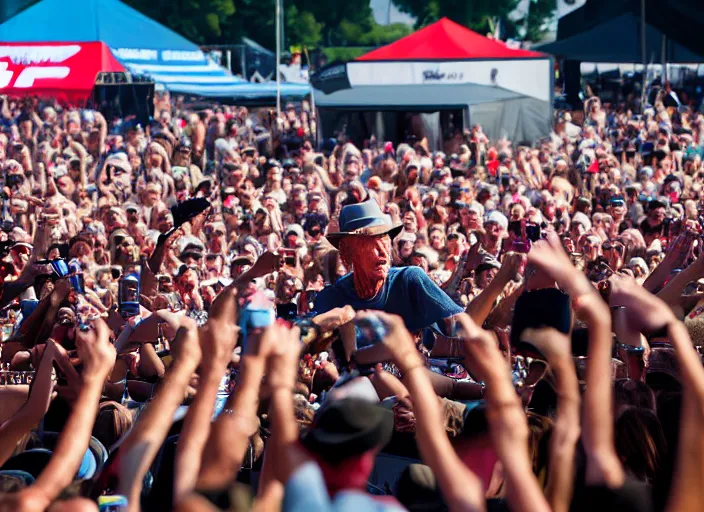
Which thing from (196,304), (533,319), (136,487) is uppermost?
(533,319)

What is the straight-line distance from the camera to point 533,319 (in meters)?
3.68

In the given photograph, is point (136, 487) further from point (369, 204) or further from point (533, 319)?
point (369, 204)

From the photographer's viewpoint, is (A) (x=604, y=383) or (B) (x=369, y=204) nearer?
(A) (x=604, y=383)

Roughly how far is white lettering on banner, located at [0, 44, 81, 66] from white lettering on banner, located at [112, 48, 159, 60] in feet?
14.3

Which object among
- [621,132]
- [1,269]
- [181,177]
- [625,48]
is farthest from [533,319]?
[625,48]

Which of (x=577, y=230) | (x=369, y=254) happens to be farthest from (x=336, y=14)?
(x=369, y=254)

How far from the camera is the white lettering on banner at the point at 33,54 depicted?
17391 mm

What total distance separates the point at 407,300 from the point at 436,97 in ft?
63.6

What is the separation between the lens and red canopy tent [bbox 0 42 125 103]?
680 inches

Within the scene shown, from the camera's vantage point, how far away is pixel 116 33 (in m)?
22.9

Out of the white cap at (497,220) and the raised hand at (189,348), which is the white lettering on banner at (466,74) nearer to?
the white cap at (497,220)

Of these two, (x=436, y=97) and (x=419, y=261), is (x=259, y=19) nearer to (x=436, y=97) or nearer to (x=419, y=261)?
(x=436, y=97)

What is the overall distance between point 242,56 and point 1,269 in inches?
1547

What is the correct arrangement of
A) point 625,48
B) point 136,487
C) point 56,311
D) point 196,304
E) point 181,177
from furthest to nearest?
point 625,48
point 181,177
point 196,304
point 56,311
point 136,487
